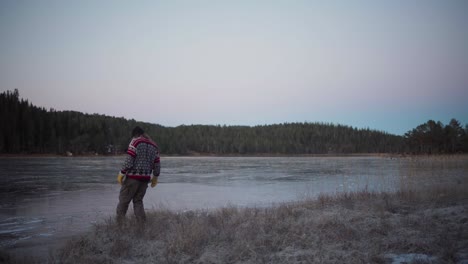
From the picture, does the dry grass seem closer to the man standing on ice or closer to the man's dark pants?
the man's dark pants

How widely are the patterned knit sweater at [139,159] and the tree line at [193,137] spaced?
143 feet

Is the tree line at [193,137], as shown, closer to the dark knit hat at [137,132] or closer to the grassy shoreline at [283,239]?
the grassy shoreline at [283,239]

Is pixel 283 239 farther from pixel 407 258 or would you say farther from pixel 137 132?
pixel 137 132

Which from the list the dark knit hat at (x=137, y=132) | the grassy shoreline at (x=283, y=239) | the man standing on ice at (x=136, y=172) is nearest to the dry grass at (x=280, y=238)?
the grassy shoreline at (x=283, y=239)

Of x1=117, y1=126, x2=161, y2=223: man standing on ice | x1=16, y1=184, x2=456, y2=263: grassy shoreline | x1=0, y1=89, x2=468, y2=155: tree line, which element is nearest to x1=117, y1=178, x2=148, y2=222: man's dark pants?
x1=117, y1=126, x2=161, y2=223: man standing on ice

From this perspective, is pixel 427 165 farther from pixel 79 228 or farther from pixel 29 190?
pixel 29 190

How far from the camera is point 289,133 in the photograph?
161375mm

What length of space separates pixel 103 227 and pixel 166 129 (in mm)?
154467

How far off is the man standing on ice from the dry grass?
36cm

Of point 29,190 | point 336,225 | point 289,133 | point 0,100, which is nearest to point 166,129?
point 289,133

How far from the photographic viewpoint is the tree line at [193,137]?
81.4 metres

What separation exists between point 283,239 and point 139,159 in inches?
127

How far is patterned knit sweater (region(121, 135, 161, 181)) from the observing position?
723 cm

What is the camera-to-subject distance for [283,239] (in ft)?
20.0
